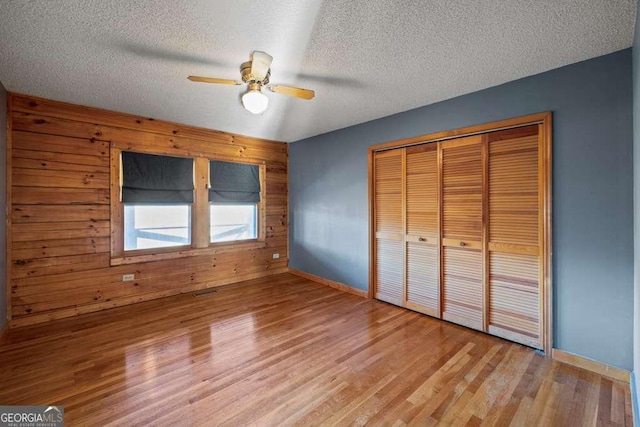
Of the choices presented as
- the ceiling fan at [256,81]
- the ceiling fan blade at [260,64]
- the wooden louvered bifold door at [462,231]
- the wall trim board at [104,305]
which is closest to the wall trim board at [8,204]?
the wall trim board at [104,305]

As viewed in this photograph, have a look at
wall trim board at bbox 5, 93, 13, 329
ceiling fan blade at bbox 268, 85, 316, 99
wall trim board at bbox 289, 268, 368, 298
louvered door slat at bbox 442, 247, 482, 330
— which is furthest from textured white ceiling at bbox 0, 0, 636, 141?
wall trim board at bbox 289, 268, 368, 298

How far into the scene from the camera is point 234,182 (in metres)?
4.64

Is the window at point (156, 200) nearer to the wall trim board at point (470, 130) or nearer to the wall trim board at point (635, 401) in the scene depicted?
the wall trim board at point (470, 130)

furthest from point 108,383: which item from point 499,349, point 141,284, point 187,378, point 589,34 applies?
point 589,34

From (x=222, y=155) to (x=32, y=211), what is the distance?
2317 millimetres

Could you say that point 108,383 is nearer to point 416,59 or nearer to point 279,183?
point 416,59

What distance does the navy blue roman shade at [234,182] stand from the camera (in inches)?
175

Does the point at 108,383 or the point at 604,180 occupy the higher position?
the point at 604,180

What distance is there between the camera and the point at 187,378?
2.11 metres

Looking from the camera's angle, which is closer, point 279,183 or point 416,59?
point 416,59

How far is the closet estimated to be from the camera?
2514 millimetres

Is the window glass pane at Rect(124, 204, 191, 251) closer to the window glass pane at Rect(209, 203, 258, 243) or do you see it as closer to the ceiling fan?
the window glass pane at Rect(209, 203, 258, 243)

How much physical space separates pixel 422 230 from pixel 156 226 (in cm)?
361

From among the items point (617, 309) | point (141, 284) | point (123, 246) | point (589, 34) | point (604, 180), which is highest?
point (589, 34)
